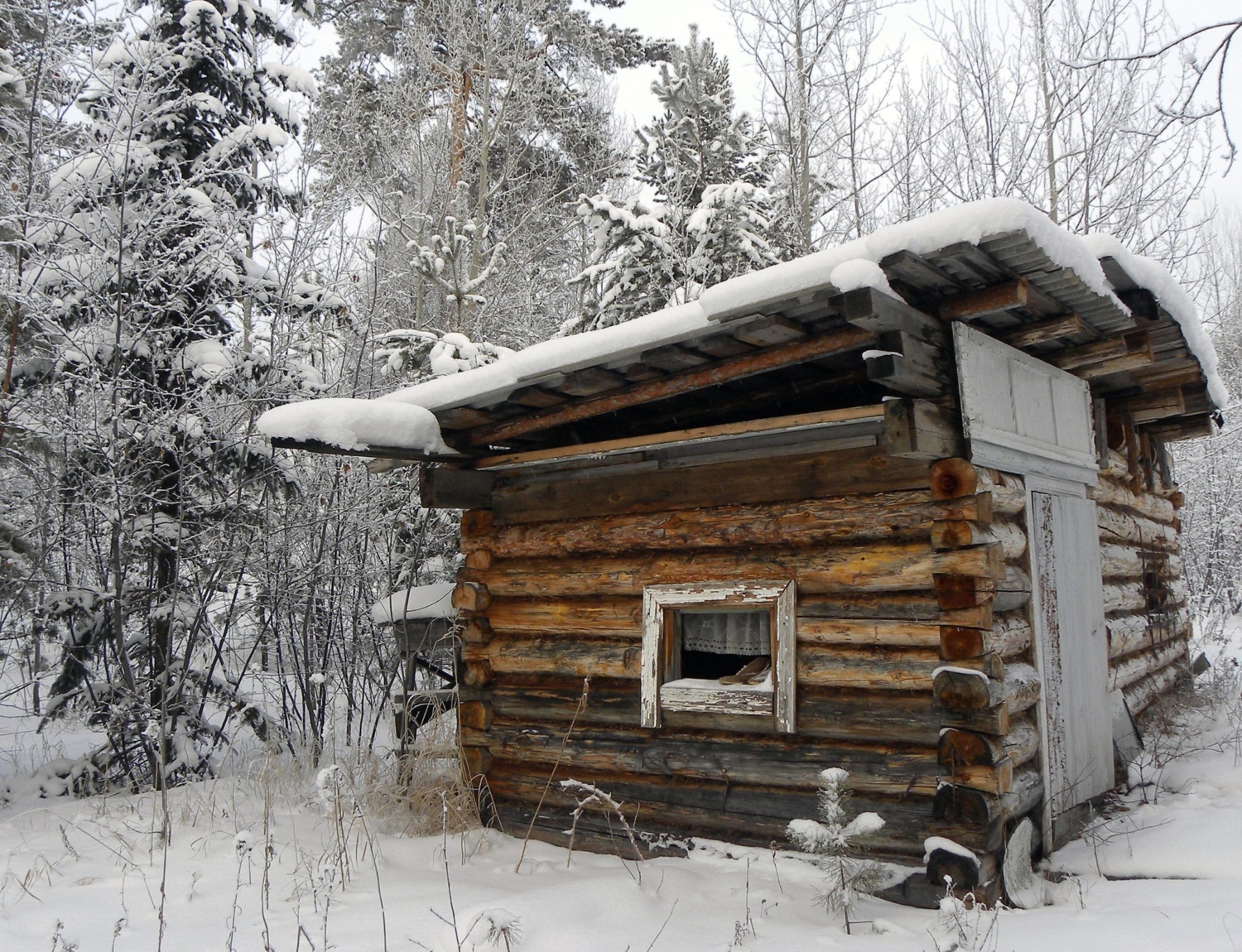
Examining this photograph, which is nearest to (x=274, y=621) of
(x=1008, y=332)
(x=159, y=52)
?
(x=159, y=52)

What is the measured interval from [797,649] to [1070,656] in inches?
76.8

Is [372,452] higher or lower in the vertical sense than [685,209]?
lower

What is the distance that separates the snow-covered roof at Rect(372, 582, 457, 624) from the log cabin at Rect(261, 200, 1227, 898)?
2.04ft

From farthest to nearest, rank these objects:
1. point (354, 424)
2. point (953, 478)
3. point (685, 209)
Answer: point (685, 209)
point (354, 424)
point (953, 478)

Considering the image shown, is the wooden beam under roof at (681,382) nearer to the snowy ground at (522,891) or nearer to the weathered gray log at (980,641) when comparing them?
the weathered gray log at (980,641)

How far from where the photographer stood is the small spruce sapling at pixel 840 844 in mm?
4137

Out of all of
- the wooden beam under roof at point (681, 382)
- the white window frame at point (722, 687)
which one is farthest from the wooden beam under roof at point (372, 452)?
the white window frame at point (722, 687)

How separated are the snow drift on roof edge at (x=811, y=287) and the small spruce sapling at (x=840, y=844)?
2.39 meters

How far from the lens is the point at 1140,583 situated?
8008 millimetres

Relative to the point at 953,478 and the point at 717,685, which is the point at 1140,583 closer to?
the point at 953,478

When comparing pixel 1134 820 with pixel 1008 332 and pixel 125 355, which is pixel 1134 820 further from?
pixel 125 355

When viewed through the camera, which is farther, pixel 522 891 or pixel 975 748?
pixel 522 891

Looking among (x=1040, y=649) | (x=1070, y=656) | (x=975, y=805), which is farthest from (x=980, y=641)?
(x=1070, y=656)

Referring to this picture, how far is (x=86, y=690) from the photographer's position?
289 inches
